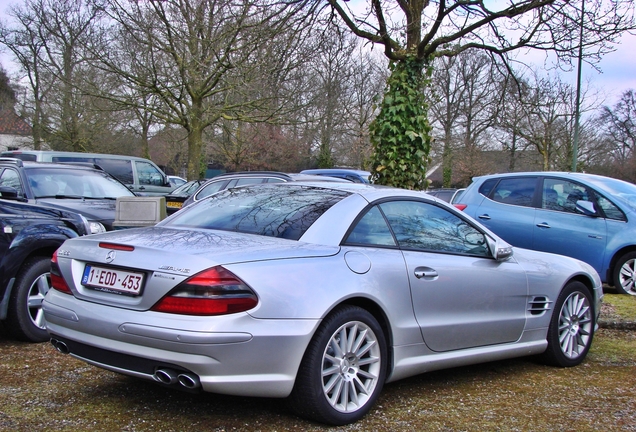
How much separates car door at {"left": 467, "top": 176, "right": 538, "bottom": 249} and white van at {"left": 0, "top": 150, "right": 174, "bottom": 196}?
1017cm

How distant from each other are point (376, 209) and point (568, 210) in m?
5.14

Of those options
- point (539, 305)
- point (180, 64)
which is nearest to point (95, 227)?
point (539, 305)

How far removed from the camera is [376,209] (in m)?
4.13

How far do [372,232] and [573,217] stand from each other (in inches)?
205

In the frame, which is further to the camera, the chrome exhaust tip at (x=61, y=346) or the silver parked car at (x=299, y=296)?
the chrome exhaust tip at (x=61, y=346)

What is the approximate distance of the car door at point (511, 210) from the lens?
28.0 feet

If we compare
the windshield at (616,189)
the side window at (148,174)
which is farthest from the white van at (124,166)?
the windshield at (616,189)

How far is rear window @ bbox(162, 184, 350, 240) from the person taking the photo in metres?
3.85

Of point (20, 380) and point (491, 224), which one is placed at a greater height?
point (491, 224)

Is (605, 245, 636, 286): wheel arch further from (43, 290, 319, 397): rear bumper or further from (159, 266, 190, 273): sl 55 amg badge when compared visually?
(159, 266, 190, 273): sl 55 amg badge

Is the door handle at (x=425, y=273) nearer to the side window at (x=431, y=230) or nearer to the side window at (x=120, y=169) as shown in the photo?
the side window at (x=431, y=230)

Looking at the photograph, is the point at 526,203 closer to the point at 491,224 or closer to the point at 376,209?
the point at 491,224

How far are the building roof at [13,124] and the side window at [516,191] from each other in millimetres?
33810

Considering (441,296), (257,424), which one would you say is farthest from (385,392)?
(257,424)
